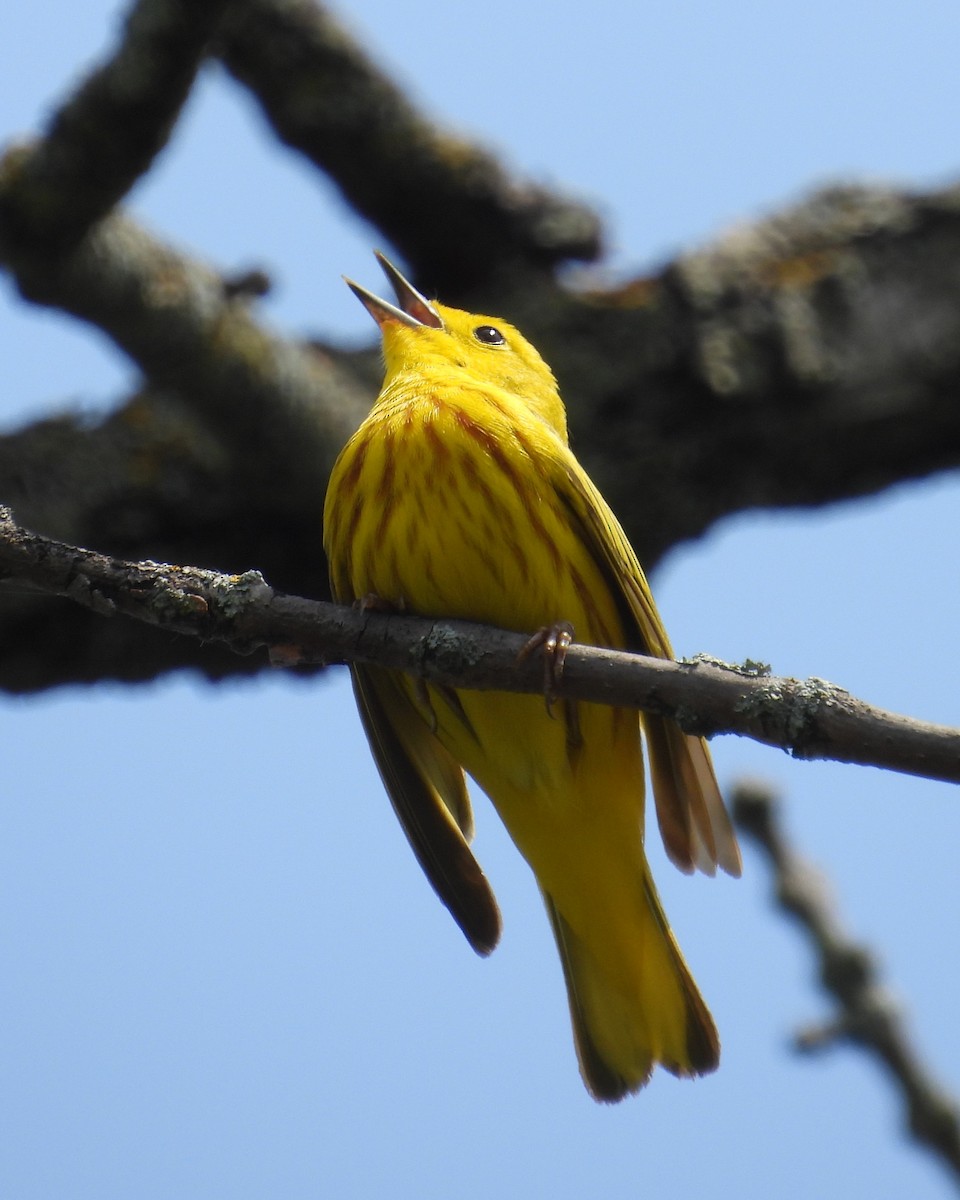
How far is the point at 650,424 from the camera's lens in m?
5.62

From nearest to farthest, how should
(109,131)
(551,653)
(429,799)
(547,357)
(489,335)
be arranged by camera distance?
(551,653), (109,131), (429,799), (489,335), (547,357)

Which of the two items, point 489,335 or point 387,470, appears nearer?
point 387,470

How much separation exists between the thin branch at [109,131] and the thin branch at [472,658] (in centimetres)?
178

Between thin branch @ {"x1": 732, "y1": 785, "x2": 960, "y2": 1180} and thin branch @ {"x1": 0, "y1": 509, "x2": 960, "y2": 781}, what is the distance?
183 centimetres

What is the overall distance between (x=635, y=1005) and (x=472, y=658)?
72.3 inches

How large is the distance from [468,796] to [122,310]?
199 centimetres

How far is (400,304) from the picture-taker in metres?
5.35

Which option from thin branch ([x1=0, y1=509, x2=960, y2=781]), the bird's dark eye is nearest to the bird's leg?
thin branch ([x1=0, y1=509, x2=960, y2=781])

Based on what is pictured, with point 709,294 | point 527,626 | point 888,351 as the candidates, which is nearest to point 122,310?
point 527,626

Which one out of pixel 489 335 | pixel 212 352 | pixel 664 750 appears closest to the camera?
pixel 664 750

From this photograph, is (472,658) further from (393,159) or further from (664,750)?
(393,159)

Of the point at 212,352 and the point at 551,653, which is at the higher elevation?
the point at 212,352

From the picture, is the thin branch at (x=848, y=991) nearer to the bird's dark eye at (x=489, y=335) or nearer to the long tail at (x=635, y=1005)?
the long tail at (x=635, y=1005)

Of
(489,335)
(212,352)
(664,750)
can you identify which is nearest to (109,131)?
(212,352)
